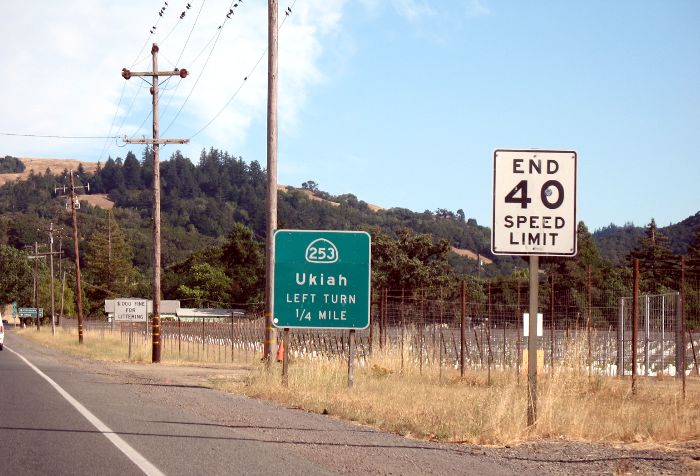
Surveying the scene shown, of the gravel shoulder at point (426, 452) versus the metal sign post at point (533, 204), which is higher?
the metal sign post at point (533, 204)

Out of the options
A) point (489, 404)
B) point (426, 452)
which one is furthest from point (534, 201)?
point (426, 452)

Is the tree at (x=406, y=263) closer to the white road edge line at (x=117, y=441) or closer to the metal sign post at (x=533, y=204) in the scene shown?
the white road edge line at (x=117, y=441)

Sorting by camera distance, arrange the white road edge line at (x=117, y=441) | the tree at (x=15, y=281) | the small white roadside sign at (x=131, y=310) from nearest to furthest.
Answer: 1. the white road edge line at (x=117, y=441)
2. the small white roadside sign at (x=131, y=310)
3. the tree at (x=15, y=281)

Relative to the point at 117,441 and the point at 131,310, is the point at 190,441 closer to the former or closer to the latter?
the point at 117,441

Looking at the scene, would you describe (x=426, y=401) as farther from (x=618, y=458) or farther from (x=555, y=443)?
(x=618, y=458)

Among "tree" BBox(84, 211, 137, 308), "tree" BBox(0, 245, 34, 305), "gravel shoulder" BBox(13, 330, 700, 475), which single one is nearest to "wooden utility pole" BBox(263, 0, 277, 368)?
"gravel shoulder" BBox(13, 330, 700, 475)

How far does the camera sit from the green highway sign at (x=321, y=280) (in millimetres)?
19734

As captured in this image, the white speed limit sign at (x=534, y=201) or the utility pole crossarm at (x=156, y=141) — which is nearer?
the white speed limit sign at (x=534, y=201)

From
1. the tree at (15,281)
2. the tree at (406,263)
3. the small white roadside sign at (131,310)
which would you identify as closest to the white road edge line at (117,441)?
the small white roadside sign at (131,310)

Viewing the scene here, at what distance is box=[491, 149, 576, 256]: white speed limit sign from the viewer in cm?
1194

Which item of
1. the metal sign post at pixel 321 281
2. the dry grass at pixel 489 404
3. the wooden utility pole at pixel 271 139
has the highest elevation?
the wooden utility pole at pixel 271 139

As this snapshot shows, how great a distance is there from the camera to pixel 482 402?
47.4 feet

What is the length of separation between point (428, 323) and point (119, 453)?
830 inches

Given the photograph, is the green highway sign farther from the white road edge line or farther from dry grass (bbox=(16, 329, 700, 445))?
the white road edge line
